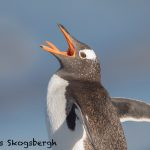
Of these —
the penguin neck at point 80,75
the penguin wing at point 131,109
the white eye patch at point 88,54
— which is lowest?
the penguin wing at point 131,109

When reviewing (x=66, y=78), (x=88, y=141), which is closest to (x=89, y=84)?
(x=66, y=78)

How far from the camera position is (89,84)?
15664 mm

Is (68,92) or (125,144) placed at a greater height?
(68,92)

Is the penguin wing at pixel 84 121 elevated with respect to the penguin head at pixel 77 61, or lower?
lower

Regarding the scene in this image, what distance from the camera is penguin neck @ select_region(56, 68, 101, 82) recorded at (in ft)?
52.3

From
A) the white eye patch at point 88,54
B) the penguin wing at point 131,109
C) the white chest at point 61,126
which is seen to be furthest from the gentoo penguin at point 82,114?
the penguin wing at point 131,109

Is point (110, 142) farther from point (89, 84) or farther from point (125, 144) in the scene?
point (89, 84)

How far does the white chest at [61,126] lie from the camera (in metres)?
14.7

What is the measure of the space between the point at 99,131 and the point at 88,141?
54 cm

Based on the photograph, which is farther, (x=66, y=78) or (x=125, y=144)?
(x=66, y=78)

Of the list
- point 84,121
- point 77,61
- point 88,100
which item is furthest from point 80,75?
Answer: point 84,121

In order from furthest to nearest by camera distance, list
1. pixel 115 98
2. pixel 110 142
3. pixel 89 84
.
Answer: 1. pixel 115 98
2. pixel 89 84
3. pixel 110 142

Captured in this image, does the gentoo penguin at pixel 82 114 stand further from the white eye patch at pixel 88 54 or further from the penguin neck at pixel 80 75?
the white eye patch at pixel 88 54

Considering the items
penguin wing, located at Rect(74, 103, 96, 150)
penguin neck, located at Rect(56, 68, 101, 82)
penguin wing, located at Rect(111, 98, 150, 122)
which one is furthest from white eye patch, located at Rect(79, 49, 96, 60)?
penguin wing, located at Rect(74, 103, 96, 150)
